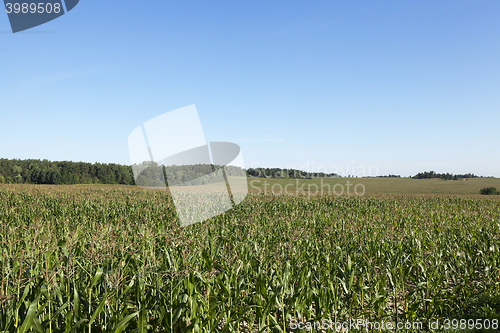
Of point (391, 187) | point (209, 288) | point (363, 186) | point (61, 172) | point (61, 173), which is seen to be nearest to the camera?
point (209, 288)

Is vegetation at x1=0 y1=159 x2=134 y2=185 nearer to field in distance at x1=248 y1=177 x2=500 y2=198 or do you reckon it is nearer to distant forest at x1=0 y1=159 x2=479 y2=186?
distant forest at x1=0 y1=159 x2=479 y2=186

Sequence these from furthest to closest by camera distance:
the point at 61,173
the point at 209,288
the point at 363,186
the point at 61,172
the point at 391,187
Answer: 1. the point at 61,172
2. the point at 61,173
3. the point at 391,187
4. the point at 363,186
5. the point at 209,288

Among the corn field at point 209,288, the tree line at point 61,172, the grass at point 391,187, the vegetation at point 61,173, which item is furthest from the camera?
the vegetation at point 61,173

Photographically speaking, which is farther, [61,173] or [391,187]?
[61,173]

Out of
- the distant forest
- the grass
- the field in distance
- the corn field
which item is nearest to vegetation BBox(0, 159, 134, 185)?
the distant forest

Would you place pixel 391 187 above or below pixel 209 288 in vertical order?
below

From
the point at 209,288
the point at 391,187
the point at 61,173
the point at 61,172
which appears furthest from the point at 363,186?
the point at 61,172

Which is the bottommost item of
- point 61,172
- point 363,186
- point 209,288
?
point 363,186

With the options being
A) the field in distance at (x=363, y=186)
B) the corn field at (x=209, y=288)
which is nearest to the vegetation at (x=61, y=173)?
the field in distance at (x=363, y=186)

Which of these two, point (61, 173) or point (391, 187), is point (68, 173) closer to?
point (61, 173)

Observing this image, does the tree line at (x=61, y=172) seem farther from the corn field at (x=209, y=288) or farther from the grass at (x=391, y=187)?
the corn field at (x=209, y=288)

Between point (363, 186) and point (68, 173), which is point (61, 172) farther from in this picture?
point (363, 186)

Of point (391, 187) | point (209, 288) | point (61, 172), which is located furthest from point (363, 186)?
point (61, 172)

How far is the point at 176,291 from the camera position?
3.87 m
